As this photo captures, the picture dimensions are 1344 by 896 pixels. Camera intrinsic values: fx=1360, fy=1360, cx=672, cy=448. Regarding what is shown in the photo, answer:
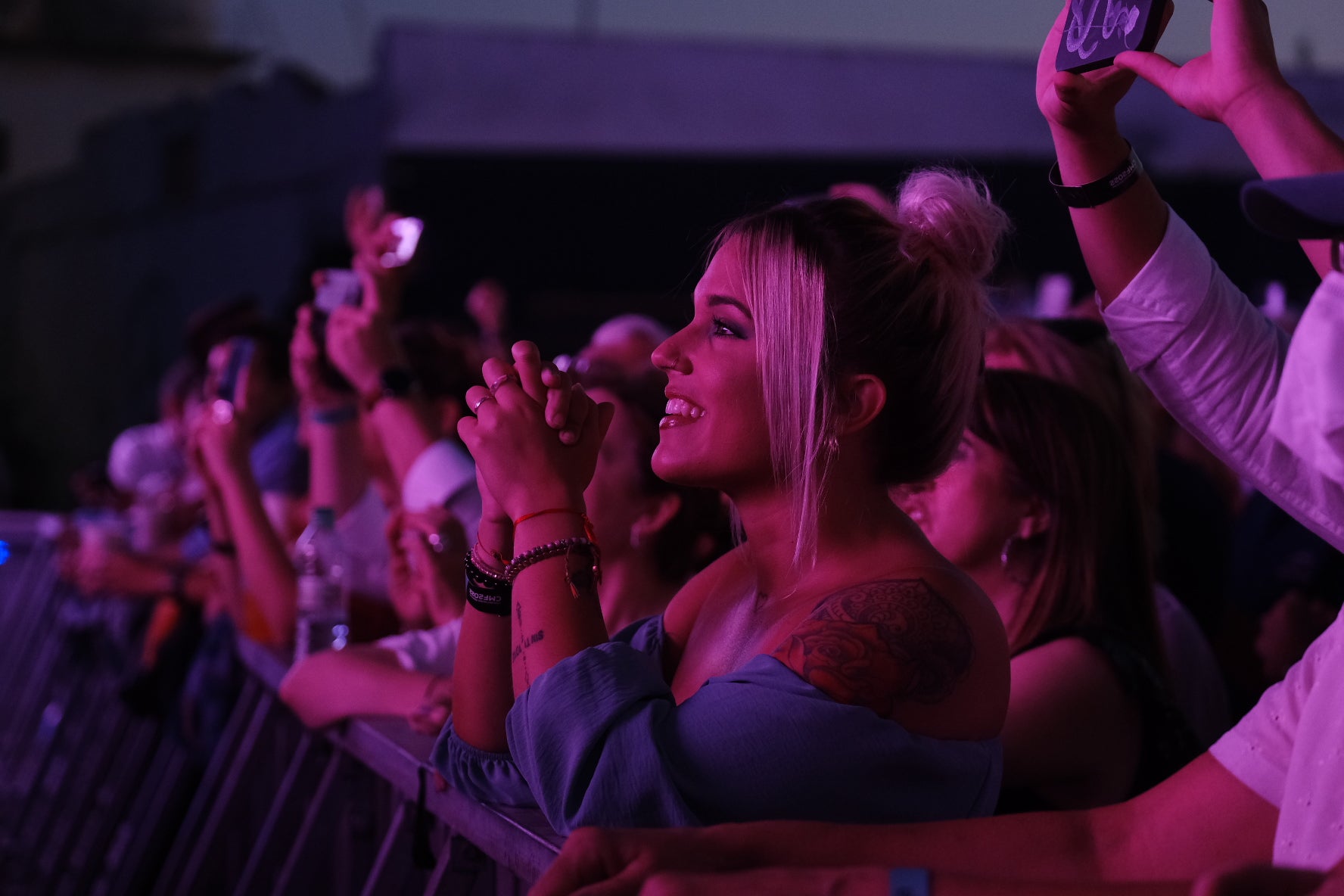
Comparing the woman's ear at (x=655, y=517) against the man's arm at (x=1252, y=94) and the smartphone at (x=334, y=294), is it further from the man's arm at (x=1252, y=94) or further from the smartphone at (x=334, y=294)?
the man's arm at (x=1252, y=94)

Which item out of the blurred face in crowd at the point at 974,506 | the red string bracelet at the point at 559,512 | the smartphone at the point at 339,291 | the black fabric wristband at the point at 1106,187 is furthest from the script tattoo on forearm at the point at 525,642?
the smartphone at the point at 339,291

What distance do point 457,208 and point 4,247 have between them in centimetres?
680

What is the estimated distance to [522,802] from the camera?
4.98 feet

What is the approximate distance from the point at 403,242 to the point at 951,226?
5.34 ft

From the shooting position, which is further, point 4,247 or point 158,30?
point 158,30

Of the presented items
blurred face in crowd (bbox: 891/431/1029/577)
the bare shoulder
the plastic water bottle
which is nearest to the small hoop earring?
blurred face in crowd (bbox: 891/431/1029/577)

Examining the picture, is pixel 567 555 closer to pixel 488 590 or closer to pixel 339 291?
pixel 488 590

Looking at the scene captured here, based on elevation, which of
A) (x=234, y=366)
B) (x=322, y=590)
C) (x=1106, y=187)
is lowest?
(x=322, y=590)

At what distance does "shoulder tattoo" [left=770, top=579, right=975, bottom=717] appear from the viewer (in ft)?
4.12

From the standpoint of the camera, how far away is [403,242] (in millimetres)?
2877

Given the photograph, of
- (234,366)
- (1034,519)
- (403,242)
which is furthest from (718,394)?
(234,366)

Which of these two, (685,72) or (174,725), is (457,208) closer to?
(685,72)

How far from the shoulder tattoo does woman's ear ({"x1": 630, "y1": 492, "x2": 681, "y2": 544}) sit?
0.94 m

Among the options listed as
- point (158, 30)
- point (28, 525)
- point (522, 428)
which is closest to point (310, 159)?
point (28, 525)
